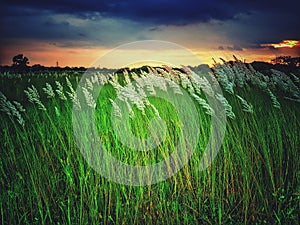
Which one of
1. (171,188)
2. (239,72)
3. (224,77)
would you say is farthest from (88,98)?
(239,72)

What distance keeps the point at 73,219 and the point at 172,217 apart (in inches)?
26.0

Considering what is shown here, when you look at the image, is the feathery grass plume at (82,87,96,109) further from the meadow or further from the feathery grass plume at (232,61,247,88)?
the feathery grass plume at (232,61,247,88)

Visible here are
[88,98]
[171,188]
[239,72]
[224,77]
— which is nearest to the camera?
[171,188]

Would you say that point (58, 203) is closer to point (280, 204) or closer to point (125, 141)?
point (125, 141)

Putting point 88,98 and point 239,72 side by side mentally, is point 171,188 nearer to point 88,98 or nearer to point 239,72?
point 88,98

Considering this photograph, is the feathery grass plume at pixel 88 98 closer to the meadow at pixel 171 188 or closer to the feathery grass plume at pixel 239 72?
the meadow at pixel 171 188

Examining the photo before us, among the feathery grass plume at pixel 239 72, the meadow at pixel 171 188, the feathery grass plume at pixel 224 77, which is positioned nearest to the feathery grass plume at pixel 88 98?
the meadow at pixel 171 188

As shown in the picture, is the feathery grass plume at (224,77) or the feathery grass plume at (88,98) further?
the feathery grass plume at (224,77)

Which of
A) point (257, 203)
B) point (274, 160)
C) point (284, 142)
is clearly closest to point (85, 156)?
point (257, 203)

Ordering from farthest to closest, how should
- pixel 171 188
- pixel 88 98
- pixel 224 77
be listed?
pixel 224 77
pixel 88 98
pixel 171 188

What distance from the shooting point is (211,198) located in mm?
2143

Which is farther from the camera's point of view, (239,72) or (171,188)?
(239,72)

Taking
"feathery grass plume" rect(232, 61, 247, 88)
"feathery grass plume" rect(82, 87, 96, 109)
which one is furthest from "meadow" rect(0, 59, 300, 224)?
"feathery grass plume" rect(232, 61, 247, 88)

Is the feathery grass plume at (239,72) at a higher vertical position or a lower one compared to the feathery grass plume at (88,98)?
higher
